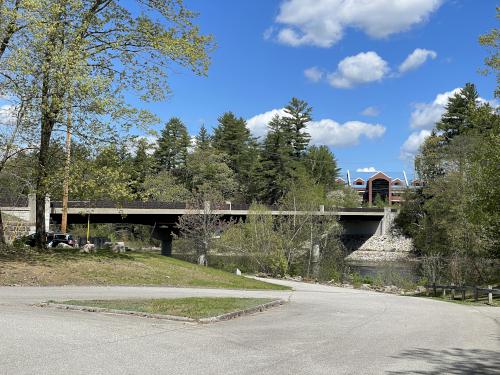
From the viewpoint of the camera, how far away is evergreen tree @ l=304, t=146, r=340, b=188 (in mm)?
110312

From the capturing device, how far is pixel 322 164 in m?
114

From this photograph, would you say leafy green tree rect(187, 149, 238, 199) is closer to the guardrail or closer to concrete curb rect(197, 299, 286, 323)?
the guardrail

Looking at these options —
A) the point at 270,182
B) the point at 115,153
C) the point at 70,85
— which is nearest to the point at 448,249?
the point at 115,153

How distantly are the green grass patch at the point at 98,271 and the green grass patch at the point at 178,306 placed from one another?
18.7 feet

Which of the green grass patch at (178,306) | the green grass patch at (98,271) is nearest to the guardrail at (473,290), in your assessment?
the green grass patch at (98,271)

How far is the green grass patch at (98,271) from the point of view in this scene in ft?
61.7

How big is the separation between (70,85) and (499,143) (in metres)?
17.0

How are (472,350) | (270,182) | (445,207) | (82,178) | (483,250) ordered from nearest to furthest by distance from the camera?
1. (472,350)
2. (82,178)
3. (483,250)
4. (445,207)
5. (270,182)

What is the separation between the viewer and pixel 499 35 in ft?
74.1

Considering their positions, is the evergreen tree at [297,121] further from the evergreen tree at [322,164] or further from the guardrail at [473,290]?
the guardrail at [473,290]

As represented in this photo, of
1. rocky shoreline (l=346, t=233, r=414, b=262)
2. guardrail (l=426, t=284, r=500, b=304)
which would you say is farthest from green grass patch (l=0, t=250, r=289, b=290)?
rocky shoreline (l=346, t=233, r=414, b=262)

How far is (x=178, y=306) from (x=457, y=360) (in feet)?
23.5

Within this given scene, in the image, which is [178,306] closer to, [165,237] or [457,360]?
[457,360]

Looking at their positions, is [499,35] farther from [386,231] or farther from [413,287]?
[386,231]
